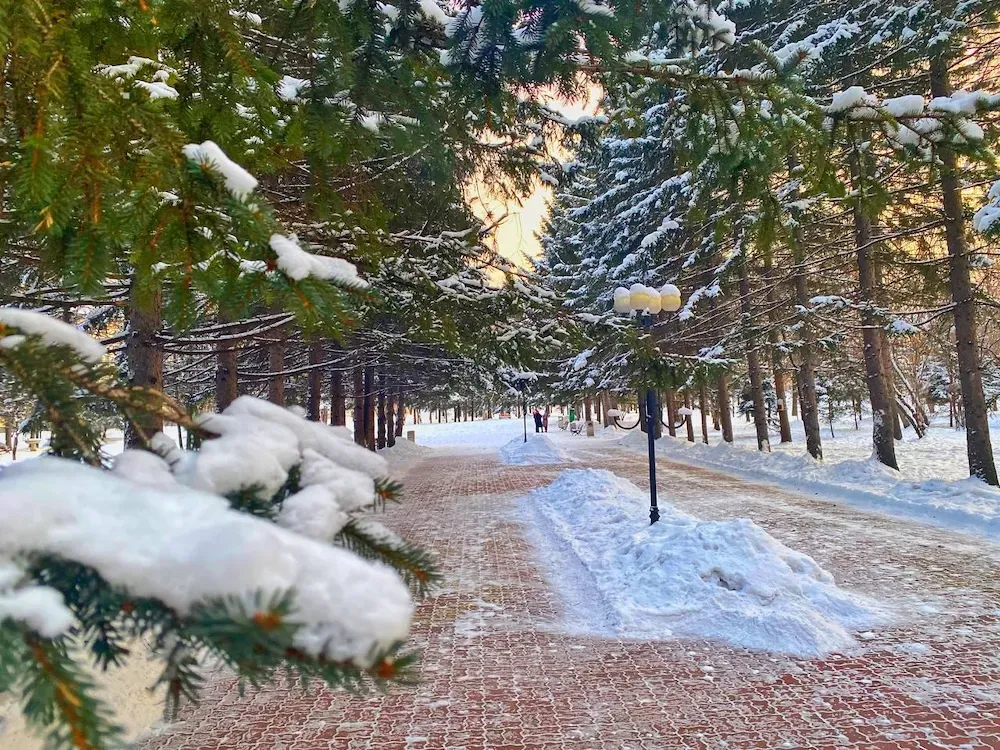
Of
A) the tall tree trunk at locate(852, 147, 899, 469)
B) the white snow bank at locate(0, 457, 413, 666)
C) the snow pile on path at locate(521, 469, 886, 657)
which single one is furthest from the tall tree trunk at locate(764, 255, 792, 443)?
the white snow bank at locate(0, 457, 413, 666)

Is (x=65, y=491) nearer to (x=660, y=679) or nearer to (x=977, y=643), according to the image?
(x=660, y=679)

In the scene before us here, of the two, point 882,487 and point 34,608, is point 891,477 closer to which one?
point 882,487

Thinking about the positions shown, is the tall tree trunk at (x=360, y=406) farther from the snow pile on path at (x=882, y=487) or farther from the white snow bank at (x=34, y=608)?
the white snow bank at (x=34, y=608)

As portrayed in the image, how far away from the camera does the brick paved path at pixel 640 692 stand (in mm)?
3584

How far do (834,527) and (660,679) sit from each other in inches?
238

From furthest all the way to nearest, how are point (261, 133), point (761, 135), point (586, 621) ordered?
point (586, 621)
point (761, 135)
point (261, 133)

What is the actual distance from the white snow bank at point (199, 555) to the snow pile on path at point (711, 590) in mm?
4823

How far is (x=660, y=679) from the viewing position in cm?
431

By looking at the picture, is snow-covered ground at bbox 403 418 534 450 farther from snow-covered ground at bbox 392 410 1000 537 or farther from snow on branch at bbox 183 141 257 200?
snow on branch at bbox 183 141 257 200

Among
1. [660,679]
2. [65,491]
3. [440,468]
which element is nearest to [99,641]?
[65,491]

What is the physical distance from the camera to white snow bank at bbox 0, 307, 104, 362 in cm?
126

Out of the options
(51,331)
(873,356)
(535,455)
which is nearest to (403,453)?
(535,455)

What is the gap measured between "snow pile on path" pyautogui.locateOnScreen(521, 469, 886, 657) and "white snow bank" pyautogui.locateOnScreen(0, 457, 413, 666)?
4823 millimetres

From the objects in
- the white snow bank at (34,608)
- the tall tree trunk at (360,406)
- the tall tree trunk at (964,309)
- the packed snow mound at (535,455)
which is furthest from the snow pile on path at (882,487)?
the tall tree trunk at (360,406)
